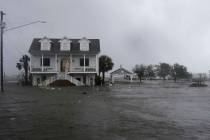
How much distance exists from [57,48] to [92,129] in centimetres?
4890

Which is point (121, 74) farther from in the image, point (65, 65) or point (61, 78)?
point (61, 78)

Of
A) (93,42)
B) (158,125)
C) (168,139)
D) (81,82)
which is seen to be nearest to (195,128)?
(158,125)

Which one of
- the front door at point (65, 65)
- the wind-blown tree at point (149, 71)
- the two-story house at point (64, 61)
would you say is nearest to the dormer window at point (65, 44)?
the two-story house at point (64, 61)

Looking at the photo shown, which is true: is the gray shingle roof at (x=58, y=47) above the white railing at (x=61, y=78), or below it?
above

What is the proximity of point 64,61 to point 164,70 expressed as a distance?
320 feet

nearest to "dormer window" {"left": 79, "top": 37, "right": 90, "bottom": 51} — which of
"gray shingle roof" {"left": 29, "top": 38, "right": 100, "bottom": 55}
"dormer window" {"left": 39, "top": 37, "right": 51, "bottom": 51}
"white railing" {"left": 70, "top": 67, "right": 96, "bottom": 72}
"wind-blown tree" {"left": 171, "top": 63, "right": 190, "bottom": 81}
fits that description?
"gray shingle roof" {"left": 29, "top": 38, "right": 100, "bottom": 55}

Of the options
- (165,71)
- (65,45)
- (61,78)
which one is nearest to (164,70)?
(165,71)

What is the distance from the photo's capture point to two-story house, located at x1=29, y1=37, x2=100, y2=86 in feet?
187

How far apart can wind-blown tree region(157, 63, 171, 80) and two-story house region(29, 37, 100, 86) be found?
9289 cm

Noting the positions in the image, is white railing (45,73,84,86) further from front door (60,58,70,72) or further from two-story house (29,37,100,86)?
front door (60,58,70,72)

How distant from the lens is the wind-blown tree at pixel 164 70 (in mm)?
148562

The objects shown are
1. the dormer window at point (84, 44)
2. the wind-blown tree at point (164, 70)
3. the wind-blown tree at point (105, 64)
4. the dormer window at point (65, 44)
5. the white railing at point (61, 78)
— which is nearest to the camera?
the white railing at point (61, 78)

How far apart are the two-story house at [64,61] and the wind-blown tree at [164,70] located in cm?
9289

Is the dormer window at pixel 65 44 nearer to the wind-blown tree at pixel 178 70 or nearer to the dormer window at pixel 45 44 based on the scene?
the dormer window at pixel 45 44
